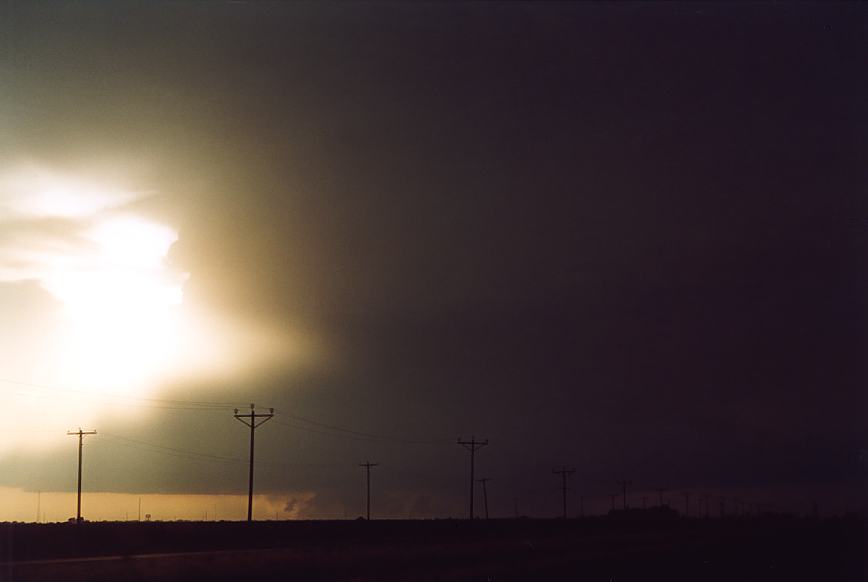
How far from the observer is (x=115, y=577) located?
44.3 metres

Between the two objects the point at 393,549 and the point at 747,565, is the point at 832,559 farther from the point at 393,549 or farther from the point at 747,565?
the point at 393,549

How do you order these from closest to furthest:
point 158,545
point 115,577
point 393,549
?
point 115,577, point 393,549, point 158,545

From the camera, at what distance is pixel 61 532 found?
3285 inches

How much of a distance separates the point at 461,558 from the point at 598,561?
27.6 feet

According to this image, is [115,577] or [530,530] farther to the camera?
[530,530]

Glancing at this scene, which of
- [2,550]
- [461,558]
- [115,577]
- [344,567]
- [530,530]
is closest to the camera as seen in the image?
[115,577]

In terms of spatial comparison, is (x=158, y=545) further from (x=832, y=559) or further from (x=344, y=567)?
(x=832, y=559)

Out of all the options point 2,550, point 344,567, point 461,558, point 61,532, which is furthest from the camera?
point 61,532

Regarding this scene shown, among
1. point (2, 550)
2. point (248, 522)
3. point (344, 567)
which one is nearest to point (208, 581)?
point (344, 567)

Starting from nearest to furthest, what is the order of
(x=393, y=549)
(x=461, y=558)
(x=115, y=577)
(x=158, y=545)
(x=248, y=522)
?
(x=115, y=577)
(x=461, y=558)
(x=393, y=549)
(x=158, y=545)
(x=248, y=522)

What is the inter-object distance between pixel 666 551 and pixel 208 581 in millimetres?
38643

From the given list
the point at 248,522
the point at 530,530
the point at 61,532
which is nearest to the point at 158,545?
the point at 61,532

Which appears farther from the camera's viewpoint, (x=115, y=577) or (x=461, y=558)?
(x=461, y=558)

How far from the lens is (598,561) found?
60.7 m
